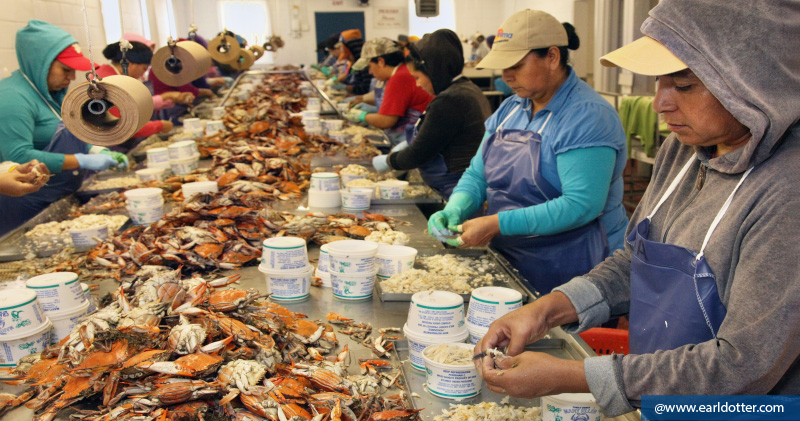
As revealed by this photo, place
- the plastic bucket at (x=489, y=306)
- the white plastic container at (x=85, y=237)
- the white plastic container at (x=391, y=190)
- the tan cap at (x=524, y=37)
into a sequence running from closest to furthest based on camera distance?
the plastic bucket at (x=489, y=306) → the tan cap at (x=524, y=37) → the white plastic container at (x=85, y=237) → the white plastic container at (x=391, y=190)

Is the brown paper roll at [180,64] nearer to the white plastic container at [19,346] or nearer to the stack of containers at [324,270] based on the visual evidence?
the stack of containers at [324,270]

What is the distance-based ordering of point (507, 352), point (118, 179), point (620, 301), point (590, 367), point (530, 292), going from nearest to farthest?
point (590, 367) < point (507, 352) < point (620, 301) < point (530, 292) < point (118, 179)

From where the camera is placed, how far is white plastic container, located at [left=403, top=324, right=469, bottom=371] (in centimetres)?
169

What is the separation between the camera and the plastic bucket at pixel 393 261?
7.70ft

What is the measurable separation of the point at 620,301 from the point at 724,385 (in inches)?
22.1

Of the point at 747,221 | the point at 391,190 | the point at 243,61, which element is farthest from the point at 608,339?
the point at 243,61

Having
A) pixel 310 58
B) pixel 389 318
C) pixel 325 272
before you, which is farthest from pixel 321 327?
pixel 310 58

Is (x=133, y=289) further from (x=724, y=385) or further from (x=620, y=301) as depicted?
(x=724, y=385)

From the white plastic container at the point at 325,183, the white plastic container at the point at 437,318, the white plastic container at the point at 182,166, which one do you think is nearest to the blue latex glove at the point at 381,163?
the white plastic container at the point at 325,183

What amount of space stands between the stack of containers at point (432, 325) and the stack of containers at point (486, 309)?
8cm

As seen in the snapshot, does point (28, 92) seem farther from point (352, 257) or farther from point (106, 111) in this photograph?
point (352, 257)

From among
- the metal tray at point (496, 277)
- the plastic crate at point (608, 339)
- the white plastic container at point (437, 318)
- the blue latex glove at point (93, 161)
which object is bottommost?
the plastic crate at point (608, 339)

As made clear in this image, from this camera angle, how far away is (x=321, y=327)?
191cm

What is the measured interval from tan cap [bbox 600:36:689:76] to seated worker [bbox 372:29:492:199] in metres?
2.72
